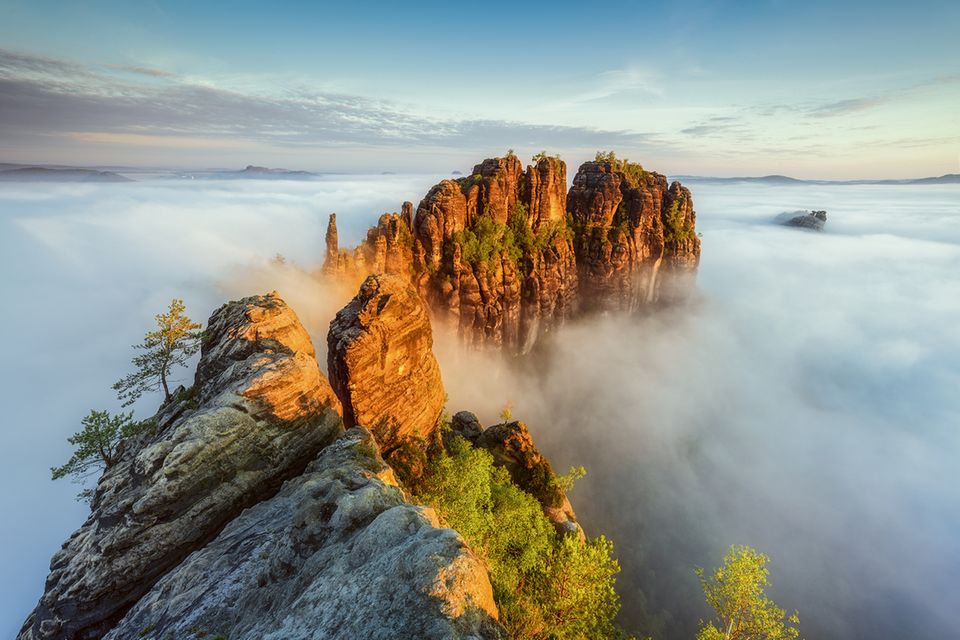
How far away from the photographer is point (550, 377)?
3516 inches

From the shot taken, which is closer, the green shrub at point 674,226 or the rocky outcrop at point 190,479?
the rocky outcrop at point 190,479

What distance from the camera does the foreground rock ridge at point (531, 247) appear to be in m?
69.2

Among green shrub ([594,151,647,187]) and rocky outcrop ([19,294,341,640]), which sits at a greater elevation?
green shrub ([594,151,647,187])

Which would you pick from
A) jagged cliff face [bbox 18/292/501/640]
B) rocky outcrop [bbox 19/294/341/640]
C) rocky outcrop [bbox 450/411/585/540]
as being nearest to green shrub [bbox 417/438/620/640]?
rocky outcrop [bbox 450/411/585/540]

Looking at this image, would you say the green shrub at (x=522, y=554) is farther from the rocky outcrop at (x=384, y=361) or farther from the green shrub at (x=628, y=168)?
the green shrub at (x=628, y=168)

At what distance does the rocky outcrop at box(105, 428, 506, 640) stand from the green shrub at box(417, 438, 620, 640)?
11.6m

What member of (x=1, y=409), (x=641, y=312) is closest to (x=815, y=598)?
(x=641, y=312)

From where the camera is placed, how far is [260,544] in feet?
50.2

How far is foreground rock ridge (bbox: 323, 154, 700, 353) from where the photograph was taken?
227 feet

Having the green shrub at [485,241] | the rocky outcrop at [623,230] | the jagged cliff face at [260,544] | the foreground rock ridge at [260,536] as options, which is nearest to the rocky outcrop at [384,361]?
the foreground rock ridge at [260,536]

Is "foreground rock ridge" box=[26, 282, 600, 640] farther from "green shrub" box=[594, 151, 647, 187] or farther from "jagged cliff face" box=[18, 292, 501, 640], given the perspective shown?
"green shrub" box=[594, 151, 647, 187]

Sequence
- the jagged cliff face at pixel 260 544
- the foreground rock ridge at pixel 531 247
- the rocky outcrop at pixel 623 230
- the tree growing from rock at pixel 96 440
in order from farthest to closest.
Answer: the rocky outcrop at pixel 623 230, the foreground rock ridge at pixel 531 247, the tree growing from rock at pixel 96 440, the jagged cliff face at pixel 260 544

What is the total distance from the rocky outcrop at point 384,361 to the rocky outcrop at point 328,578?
12601 mm

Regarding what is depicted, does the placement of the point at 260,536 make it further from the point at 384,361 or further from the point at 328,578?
the point at 384,361
